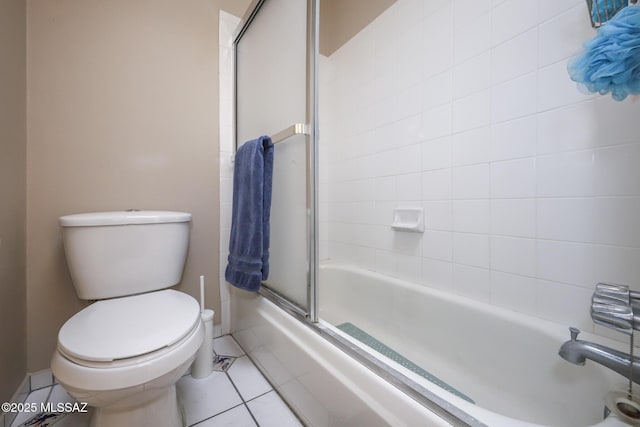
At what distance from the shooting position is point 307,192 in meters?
0.89

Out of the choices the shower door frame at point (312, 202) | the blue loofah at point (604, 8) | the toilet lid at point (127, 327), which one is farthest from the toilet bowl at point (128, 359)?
the blue loofah at point (604, 8)

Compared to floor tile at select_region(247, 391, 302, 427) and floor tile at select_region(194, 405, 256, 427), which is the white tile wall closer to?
floor tile at select_region(247, 391, 302, 427)

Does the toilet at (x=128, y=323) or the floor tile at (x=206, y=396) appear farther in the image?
the floor tile at (x=206, y=396)

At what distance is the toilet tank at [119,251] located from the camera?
3.01 feet

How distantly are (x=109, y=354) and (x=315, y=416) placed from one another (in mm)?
604

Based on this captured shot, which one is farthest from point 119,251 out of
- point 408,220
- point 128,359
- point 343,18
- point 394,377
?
point 343,18

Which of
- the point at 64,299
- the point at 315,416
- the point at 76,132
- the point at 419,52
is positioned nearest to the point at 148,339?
the point at 315,416

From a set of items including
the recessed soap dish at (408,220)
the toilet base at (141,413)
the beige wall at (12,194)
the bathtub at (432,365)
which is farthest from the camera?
the recessed soap dish at (408,220)

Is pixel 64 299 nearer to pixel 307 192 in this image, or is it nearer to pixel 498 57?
pixel 307 192

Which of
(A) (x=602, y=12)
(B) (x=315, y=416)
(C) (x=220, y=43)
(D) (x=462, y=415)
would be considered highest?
(C) (x=220, y=43)

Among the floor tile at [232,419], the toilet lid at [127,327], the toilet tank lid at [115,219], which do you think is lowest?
the floor tile at [232,419]

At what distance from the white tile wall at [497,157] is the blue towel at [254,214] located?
0.74 metres

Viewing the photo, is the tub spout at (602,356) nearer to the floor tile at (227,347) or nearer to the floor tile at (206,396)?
the floor tile at (206,396)

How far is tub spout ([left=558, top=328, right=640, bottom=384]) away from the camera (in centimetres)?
57
